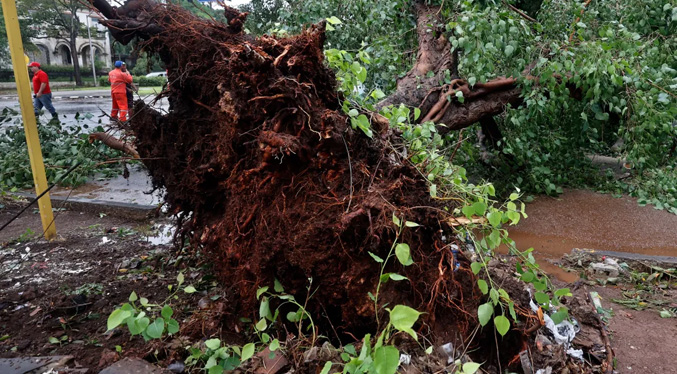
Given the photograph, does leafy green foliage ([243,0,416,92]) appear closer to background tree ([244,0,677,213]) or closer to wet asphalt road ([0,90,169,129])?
background tree ([244,0,677,213])

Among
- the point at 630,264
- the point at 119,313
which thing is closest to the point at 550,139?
the point at 630,264

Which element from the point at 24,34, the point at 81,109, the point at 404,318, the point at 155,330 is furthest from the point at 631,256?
the point at 24,34

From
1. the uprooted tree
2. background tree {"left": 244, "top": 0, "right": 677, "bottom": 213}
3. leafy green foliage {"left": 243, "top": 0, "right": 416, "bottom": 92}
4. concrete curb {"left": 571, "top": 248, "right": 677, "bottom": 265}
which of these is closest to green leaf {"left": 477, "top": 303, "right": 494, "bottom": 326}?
the uprooted tree

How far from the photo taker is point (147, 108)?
324 centimetres

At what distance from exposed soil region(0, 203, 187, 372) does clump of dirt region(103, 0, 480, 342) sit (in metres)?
0.76

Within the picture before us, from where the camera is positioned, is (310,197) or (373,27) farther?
(373,27)

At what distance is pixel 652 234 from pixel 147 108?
5.15 metres

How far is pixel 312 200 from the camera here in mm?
2445

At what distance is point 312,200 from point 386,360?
3.10 feet

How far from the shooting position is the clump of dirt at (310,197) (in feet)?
7.58

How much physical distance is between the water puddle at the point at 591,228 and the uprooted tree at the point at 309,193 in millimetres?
2313

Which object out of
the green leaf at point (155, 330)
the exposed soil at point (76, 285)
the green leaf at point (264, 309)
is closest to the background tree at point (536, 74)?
the exposed soil at point (76, 285)

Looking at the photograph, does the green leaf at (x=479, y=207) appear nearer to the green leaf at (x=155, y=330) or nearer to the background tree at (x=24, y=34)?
the green leaf at (x=155, y=330)

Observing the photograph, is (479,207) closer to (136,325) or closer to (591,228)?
(136,325)
